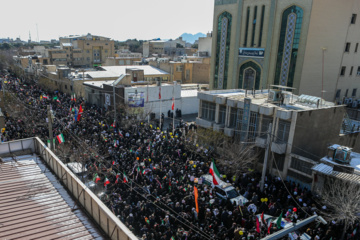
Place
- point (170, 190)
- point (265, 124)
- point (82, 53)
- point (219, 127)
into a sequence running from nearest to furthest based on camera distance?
point (170, 190) < point (265, 124) < point (219, 127) < point (82, 53)

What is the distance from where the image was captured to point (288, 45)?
27.2m

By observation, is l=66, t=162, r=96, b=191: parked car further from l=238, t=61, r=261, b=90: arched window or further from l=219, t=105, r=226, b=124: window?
l=238, t=61, r=261, b=90: arched window

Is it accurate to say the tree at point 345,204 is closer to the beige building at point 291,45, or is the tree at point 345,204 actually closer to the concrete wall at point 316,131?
the concrete wall at point 316,131

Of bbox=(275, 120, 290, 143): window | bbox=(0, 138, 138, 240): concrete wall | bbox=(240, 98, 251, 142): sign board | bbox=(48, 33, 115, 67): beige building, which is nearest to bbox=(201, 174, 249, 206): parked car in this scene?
bbox=(275, 120, 290, 143): window

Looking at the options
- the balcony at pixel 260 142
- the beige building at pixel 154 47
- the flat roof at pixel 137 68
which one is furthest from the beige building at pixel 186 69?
the beige building at pixel 154 47

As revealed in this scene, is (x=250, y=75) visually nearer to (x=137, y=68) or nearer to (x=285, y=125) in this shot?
(x=285, y=125)

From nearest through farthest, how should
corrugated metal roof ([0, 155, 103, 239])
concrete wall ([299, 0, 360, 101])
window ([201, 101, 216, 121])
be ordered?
corrugated metal roof ([0, 155, 103, 239]) → window ([201, 101, 216, 121]) → concrete wall ([299, 0, 360, 101])

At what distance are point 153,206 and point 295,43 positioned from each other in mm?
21715

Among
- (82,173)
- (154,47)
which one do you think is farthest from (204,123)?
(154,47)

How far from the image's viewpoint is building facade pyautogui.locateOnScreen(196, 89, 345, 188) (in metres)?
16.7

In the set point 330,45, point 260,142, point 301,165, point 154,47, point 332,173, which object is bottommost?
point 301,165

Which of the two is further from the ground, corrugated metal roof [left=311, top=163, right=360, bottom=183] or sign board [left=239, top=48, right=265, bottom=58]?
sign board [left=239, top=48, right=265, bottom=58]

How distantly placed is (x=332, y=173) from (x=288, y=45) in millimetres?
16839

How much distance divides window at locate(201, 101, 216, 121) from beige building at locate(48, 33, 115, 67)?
187 ft
